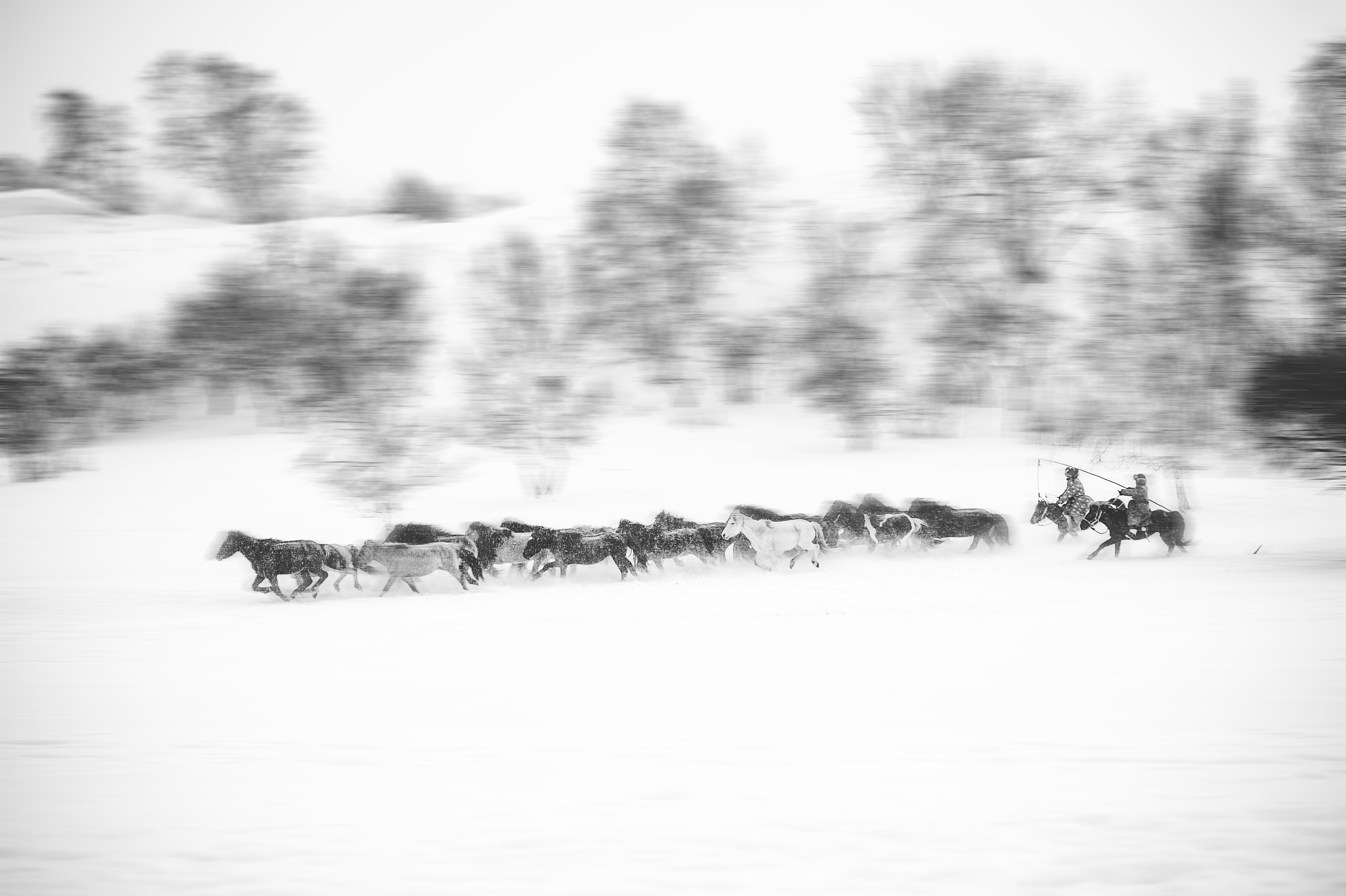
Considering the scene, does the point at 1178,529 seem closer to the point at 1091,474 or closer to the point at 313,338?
the point at 1091,474

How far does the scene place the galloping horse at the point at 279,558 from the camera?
12.8 metres

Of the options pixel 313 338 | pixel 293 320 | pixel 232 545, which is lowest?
pixel 232 545

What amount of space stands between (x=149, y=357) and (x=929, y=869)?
41431 millimetres

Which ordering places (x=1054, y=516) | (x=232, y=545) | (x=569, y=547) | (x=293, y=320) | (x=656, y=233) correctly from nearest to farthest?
(x=232, y=545) → (x=569, y=547) → (x=1054, y=516) → (x=293, y=320) → (x=656, y=233)

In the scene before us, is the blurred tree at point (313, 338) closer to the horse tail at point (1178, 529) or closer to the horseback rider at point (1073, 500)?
the horseback rider at point (1073, 500)

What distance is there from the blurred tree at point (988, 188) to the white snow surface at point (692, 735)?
85.1ft

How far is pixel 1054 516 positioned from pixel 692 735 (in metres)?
12.7

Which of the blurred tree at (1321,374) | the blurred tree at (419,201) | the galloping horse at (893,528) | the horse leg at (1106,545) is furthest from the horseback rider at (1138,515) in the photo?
the blurred tree at (419,201)

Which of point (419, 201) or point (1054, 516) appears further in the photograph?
point (419, 201)

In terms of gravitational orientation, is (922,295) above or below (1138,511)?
above

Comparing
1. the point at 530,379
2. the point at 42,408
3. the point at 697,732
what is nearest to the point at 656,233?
the point at 530,379

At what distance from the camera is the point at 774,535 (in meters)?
15.0

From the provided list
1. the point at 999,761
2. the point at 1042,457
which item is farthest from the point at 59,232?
the point at 999,761

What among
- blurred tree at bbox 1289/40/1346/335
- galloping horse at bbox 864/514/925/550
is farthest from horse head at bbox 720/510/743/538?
blurred tree at bbox 1289/40/1346/335
